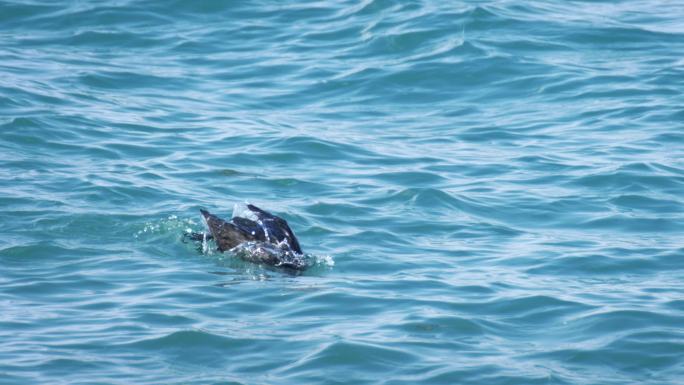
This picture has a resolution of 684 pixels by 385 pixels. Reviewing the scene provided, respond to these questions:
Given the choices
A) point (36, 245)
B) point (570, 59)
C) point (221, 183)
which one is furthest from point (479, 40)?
point (36, 245)

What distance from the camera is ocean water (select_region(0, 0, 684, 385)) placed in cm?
747

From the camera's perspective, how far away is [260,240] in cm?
A: 932

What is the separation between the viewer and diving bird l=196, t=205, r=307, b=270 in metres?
9.27

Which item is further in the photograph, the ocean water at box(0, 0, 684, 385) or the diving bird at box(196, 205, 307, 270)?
the diving bird at box(196, 205, 307, 270)

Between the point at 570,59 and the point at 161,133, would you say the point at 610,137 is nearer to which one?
the point at 570,59

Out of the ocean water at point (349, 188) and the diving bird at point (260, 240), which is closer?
the ocean water at point (349, 188)

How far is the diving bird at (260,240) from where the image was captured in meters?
9.27

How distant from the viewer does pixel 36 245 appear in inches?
373

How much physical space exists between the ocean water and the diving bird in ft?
0.52

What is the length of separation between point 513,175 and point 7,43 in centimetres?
843

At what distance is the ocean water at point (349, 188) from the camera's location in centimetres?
747

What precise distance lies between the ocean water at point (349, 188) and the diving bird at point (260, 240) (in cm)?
16

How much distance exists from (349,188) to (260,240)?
2.33m

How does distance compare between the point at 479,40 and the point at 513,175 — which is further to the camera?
the point at 479,40
